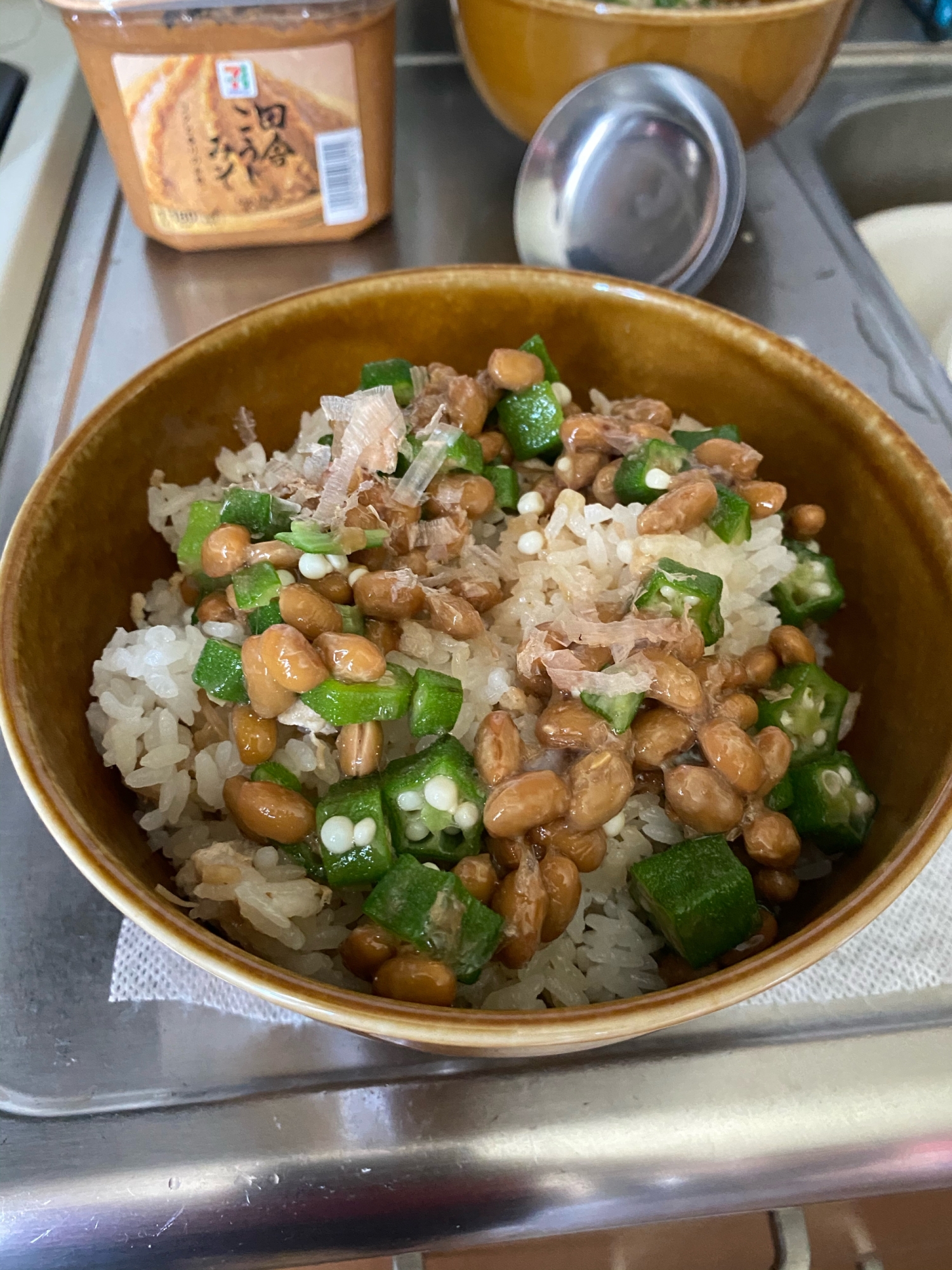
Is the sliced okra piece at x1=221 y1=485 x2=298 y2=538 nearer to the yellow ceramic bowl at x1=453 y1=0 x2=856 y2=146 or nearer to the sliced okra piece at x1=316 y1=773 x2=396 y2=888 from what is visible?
the sliced okra piece at x1=316 y1=773 x2=396 y2=888

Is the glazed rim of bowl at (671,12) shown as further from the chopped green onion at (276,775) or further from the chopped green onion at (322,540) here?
the chopped green onion at (276,775)

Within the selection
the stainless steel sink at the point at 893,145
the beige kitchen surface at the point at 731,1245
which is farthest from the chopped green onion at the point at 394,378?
the stainless steel sink at the point at 893,145

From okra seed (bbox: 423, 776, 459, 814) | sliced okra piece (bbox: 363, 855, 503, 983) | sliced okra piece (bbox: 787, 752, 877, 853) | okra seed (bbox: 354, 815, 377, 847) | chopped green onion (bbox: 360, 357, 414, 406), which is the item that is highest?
chopped green onion (bbox: 360, 357, 414, 406)

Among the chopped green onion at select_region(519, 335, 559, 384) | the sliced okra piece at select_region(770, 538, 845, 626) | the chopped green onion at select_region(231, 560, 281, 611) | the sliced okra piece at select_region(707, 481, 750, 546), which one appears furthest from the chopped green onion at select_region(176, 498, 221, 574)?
the sliced okra piece at select_region(770, 538, 845, 626)

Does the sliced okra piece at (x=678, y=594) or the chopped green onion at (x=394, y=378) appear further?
the chopped green onion at (x=394, y=378)

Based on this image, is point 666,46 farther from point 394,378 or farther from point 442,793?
point 442,793

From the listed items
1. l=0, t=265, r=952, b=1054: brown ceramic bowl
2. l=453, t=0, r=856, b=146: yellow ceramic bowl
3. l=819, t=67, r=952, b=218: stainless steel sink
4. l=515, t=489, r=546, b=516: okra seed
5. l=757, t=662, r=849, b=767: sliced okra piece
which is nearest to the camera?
l=0, t=265, r=952, b=1054: brown ceramic bowl

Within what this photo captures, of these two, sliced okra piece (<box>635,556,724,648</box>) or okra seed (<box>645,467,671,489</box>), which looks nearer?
sliced okra piece (<box>635,556,724,648</box>)
